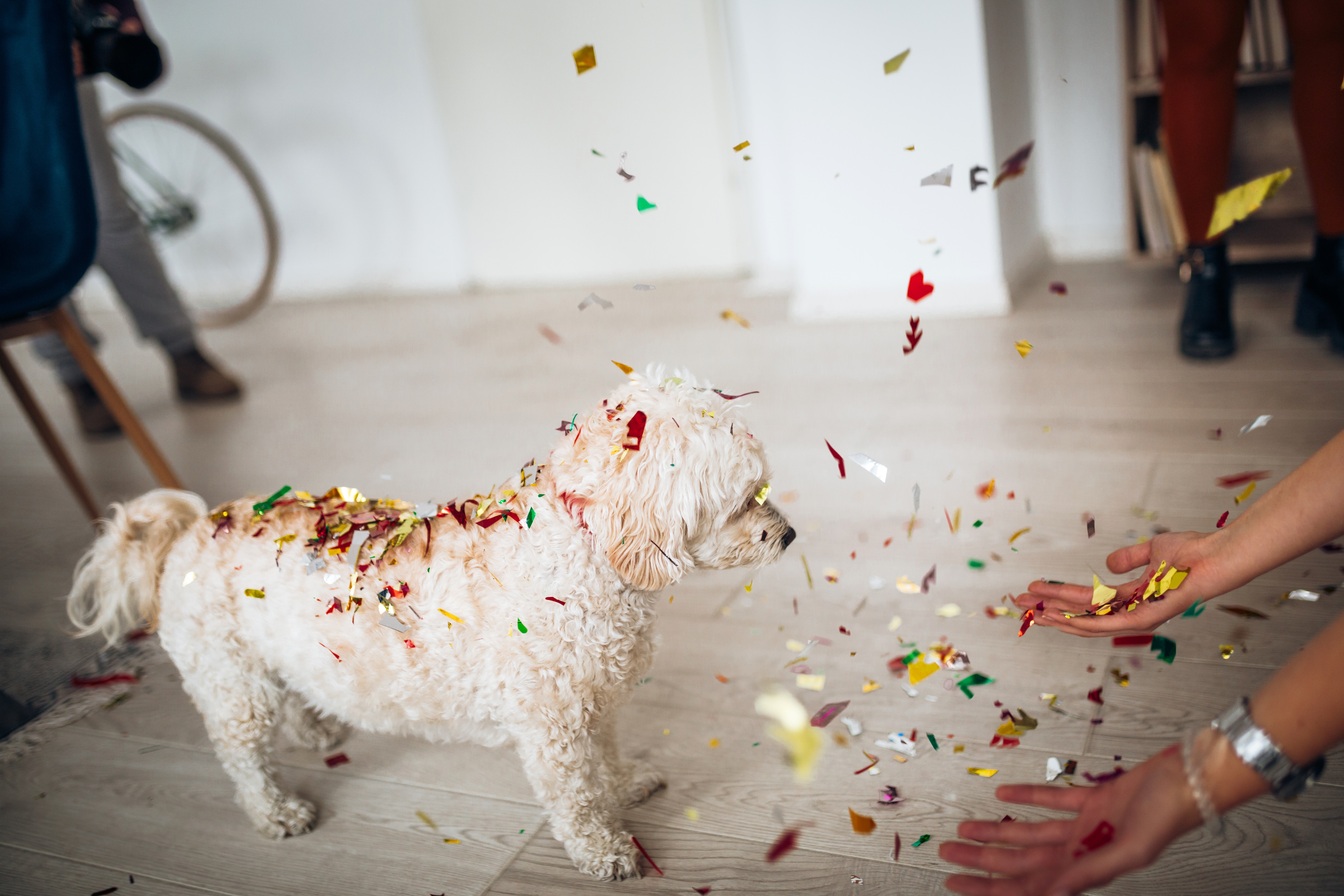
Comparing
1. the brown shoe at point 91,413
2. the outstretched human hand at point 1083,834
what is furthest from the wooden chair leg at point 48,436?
the outstretched human hand at point 1083,834

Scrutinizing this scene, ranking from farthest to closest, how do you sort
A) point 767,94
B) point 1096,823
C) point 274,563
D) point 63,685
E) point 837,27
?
point 767,94
point 837,27
point 63,685
point 274,563
point 1096,823

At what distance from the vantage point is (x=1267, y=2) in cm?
222

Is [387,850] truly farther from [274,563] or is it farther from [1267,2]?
[1267,2]

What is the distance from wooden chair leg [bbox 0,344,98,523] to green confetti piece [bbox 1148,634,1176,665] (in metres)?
1.91

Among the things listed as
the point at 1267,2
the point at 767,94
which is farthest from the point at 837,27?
the point at 1267,2

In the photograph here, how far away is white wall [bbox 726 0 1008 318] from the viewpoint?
2381 millimetres

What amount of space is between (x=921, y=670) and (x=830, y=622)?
18cm

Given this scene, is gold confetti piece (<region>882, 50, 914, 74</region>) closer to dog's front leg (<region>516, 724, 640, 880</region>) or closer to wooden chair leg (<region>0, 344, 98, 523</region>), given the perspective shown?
dog's front leg (<region>516, 724, 640, 880</region>)

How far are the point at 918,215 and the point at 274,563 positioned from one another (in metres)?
1.97

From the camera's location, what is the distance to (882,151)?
98.3 inches

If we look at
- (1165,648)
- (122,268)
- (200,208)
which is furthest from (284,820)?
(200,208)

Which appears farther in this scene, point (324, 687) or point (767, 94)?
point (767, 94)

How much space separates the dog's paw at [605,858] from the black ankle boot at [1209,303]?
162cm

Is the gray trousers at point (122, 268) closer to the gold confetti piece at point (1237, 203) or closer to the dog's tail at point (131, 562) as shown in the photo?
the dog's tail at point (131, 562)
